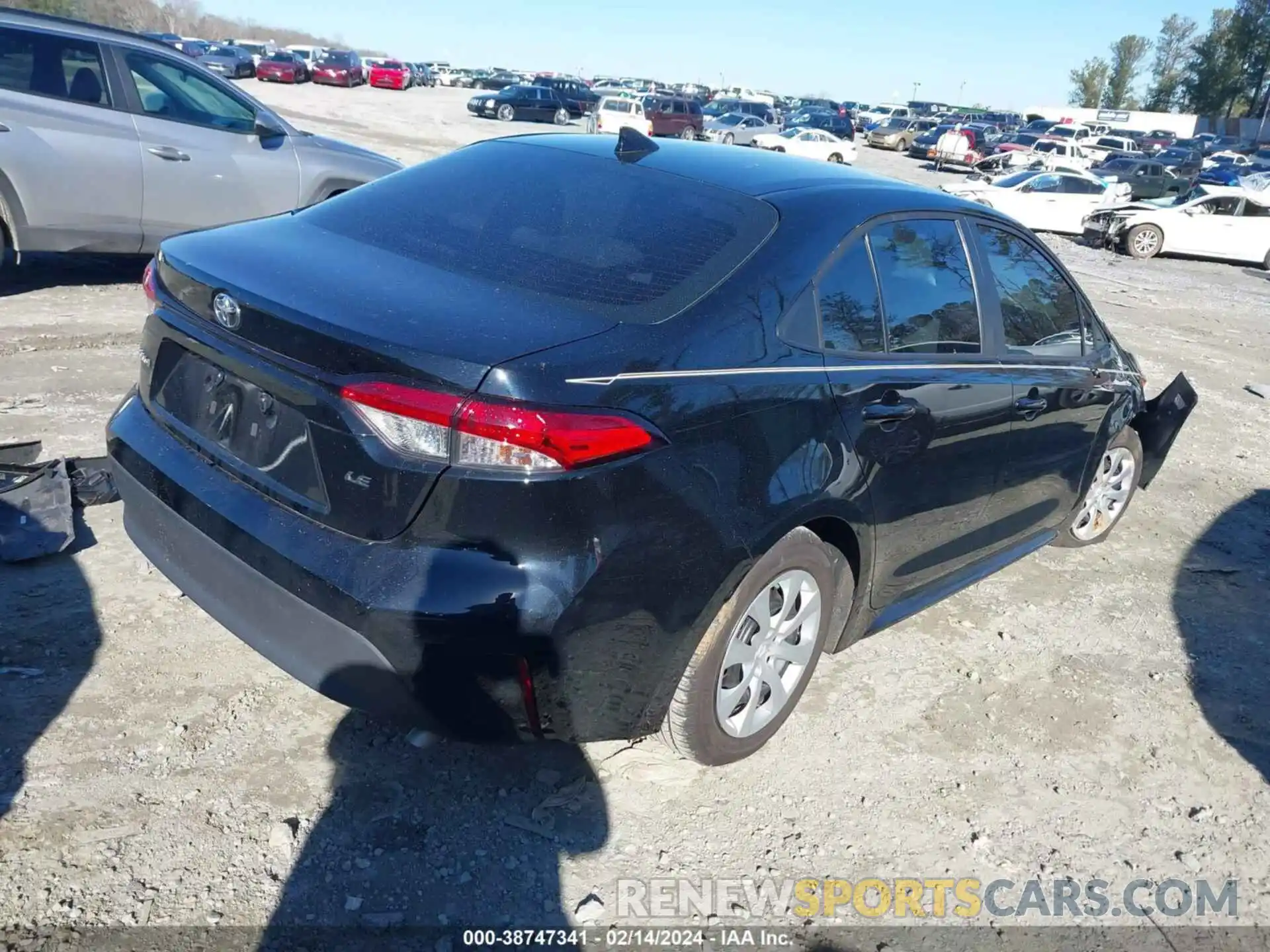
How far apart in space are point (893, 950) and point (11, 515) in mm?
3523

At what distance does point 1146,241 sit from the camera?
63.5 feet

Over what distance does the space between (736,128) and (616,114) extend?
5.81 meters

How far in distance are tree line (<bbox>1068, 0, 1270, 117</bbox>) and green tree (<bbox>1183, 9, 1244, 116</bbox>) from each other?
0.20 feet

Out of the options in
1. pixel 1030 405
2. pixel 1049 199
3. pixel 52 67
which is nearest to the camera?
pixel 1030 405

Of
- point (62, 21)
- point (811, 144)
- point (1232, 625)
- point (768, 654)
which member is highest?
point (62, 21)

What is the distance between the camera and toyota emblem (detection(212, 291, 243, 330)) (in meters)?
2.62

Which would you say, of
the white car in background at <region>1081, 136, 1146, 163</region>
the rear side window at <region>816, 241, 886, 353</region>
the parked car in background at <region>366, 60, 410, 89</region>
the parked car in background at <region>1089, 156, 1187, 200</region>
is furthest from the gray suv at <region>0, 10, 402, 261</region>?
the parked car in background at <region>366, 60, 410, 89</region>

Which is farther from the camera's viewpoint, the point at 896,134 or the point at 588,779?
the point at 896,134

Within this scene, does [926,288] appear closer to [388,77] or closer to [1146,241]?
[1146,241]

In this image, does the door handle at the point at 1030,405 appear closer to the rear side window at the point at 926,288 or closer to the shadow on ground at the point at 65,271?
the rear side window at the point at 926,288

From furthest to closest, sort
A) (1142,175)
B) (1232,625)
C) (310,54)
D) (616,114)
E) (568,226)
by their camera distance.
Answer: (310,54) → (616,114) → (1142,175) → (1232,625) → (568,226)

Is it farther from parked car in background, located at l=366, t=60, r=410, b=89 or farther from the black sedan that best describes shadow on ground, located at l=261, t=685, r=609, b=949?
parked car in background, located at l=366, t=60, r=410, b=89

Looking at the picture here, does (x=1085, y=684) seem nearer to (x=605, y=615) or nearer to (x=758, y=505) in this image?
(x=758, y=505)

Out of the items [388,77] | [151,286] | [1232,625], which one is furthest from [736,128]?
[151,286]
